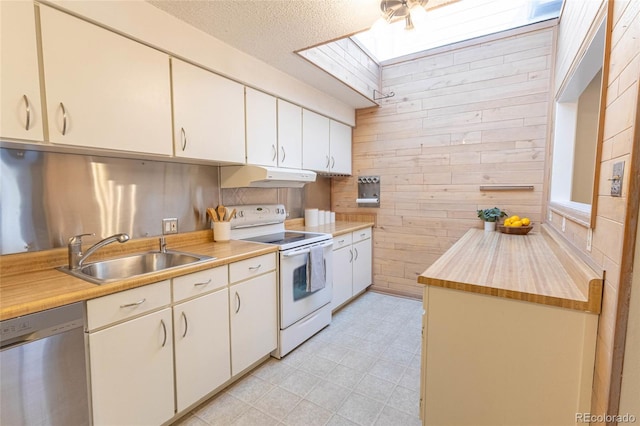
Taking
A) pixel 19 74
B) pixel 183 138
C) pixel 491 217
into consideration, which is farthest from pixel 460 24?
pixel 19 74

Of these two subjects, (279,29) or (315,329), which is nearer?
(279,29)

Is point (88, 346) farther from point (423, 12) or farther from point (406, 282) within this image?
point (406, 282)

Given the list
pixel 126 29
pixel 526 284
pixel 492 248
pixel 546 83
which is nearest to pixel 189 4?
pixel 126 29

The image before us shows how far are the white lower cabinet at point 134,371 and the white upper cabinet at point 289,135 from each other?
5.30ft

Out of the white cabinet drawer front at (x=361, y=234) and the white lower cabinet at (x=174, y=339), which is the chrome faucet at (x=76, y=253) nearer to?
the white lower cabinet at (x=174, y=339)

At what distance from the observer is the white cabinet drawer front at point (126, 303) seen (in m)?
1.25

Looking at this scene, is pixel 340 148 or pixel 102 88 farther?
pixel 340 148

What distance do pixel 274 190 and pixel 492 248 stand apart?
2.02 metres

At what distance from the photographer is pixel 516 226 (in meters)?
2.52

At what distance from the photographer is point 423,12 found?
1557mm

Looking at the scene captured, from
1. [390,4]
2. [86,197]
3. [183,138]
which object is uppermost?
[390,4]

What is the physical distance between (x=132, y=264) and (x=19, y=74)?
43.5 inches

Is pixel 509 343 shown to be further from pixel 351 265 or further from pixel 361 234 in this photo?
pixel 361 234

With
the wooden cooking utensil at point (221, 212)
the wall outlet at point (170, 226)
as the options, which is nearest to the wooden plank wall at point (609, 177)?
the wooden cooking utensil at point (221, 212)
